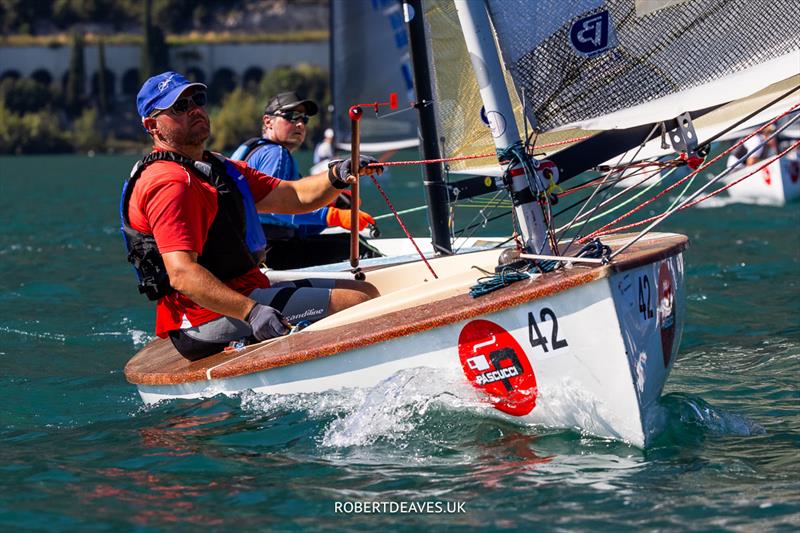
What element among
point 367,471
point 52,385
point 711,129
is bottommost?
point 367,471

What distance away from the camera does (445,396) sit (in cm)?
466

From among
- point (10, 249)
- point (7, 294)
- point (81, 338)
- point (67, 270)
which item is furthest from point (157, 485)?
point (10, 249)

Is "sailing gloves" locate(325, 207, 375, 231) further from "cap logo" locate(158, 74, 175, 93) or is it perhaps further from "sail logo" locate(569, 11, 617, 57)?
"sail logo" locate(569, 11, 617, 57)

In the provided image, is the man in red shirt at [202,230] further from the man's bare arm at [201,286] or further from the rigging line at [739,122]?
the rigging line at [739,122]

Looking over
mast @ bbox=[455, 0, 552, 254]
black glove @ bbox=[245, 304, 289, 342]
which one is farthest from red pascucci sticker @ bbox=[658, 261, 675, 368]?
black glove @ bbox=[245, 304, 289, 342]

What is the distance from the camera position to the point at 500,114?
4742mm

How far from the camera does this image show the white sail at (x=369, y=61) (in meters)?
12.7

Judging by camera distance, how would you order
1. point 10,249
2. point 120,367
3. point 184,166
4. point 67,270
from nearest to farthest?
point 184,166 < point 120,367 < point 67,270 < point 10,249

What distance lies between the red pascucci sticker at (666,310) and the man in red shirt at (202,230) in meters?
1.36

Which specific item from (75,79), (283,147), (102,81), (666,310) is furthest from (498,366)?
(75,79)

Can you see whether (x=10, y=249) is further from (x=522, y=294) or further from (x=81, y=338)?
(x=522, y=294)

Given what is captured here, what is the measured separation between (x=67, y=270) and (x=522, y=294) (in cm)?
814

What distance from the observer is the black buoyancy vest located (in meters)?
4.99

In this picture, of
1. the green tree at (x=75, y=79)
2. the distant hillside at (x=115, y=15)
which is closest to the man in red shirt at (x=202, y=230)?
the green tree at (x=75, y=79)
